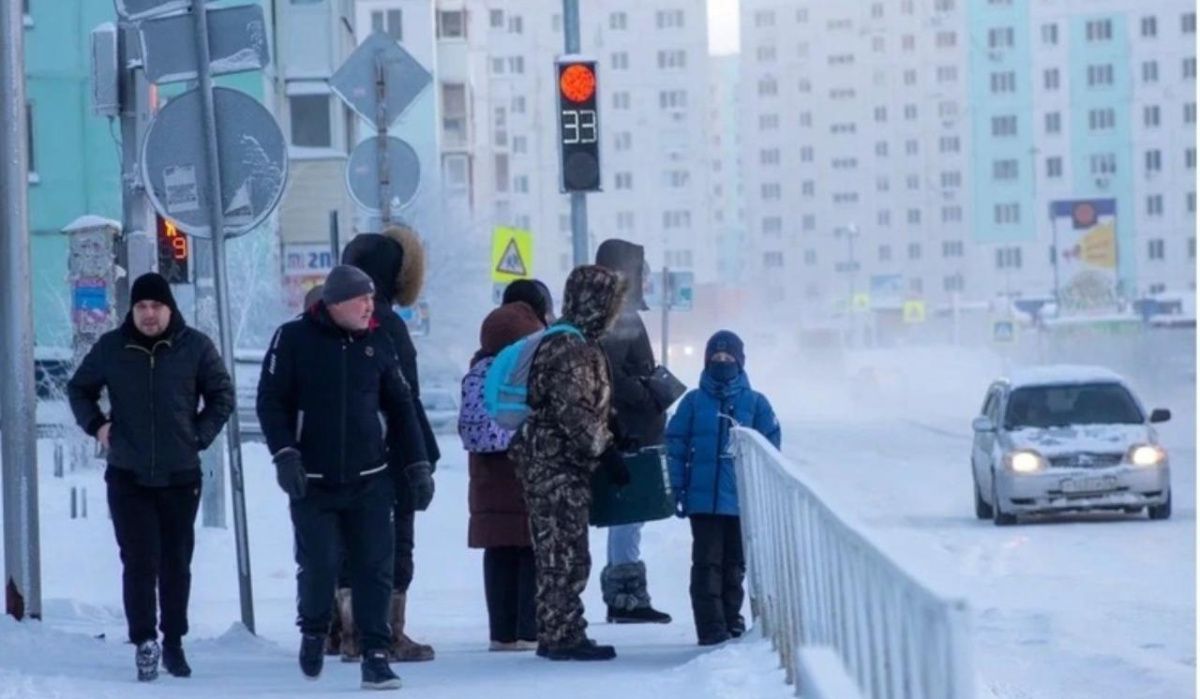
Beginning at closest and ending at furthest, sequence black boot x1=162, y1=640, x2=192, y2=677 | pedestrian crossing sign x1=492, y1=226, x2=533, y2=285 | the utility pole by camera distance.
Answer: black boot x1=162, y1=640, x2=192, y2=677 → the utility pole → pedestrian crossing sign x1=492, y1=226, x2=533, y2=285

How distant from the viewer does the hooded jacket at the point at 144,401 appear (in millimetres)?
10180

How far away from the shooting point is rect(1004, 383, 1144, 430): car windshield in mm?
26031

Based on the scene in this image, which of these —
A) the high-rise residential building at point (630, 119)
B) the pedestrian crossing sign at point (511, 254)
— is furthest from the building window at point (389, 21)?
the pedestrian crossing sign at point (511, 254)

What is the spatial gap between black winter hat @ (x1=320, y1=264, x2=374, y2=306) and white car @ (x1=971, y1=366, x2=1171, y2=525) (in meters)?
16.2

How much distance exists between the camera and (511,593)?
40.8 feet

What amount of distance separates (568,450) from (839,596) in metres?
3.95

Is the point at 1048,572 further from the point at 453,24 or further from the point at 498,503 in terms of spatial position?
the point at 453,24

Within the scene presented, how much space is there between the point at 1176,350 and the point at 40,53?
46377mm

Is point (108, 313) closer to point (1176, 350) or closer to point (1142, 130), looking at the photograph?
point (1176, 350)

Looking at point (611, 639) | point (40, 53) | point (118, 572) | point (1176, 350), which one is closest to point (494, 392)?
point (611, 639)

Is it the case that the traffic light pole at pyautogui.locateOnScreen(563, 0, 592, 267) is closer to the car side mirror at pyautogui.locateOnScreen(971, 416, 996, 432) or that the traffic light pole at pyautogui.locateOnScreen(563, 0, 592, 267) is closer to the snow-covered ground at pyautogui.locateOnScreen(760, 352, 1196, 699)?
the snow-covered ground at pyautogui.locateOnScreen(760, 352, 1196, 699)

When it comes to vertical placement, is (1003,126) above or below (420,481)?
above

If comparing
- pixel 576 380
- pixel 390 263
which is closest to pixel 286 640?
pixel 390 263

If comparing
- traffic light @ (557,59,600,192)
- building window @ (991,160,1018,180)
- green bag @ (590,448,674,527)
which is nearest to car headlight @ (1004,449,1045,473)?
traffic light @ (557,59,600,192)
